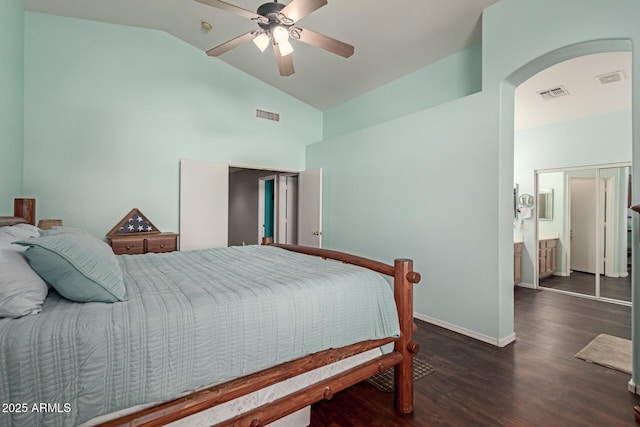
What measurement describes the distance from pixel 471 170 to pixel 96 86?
4.47 metres

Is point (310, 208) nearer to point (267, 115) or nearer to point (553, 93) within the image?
point (267, 115)

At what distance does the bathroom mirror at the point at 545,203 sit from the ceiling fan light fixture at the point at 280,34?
4910mm

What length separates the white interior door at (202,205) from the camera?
13.5ft

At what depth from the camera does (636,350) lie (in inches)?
77.8

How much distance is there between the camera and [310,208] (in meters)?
5.11

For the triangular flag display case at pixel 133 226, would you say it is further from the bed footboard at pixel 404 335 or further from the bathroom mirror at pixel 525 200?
the bathroom mirror at pixel 525 200

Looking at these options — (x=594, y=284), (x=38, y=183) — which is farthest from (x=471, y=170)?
(x=38, y=183)

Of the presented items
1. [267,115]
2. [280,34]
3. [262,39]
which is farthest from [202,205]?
[280,34]

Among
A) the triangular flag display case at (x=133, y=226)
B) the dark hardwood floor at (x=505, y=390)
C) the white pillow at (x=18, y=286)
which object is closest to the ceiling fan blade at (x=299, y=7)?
the white pillow at (x=18, y=286)

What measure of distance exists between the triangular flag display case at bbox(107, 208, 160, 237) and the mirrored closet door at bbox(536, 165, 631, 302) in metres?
5.98

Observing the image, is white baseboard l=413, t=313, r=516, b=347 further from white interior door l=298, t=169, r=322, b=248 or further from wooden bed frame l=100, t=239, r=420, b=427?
white interior door l=298, t=169, r=322, b=248

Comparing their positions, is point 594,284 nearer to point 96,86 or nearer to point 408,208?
point 408,208

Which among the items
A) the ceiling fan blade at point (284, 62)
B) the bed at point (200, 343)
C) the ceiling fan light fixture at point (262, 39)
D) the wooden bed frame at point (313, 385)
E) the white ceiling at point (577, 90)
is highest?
the white ceiling at point (577, 90)

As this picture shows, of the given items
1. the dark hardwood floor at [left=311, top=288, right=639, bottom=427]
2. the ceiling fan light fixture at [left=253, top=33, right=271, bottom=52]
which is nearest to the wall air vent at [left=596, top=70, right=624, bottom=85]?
the dark hardwood floor at [left=311, top=288, right=639, bottom=427]
